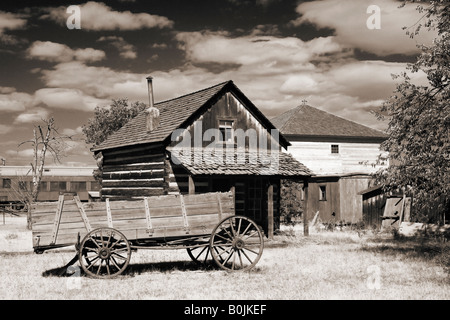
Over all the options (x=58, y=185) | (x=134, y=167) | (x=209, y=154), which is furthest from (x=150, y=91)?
(x=58, y=185)

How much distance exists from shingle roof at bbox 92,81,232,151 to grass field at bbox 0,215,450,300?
5.74 meters

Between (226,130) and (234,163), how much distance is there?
6.85ft

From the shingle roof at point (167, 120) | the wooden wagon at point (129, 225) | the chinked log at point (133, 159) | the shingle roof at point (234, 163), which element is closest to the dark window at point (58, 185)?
the shingle roof at point (167, 120)

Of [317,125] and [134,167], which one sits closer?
[134,167]

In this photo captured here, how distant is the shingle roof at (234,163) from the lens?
17.4 metres

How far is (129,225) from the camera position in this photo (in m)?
10.0

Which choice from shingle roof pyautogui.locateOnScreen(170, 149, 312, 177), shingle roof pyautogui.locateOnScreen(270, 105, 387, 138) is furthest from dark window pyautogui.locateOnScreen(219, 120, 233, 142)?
shingle roof pyautogui.locateOnScreen(270, 105, 387, 138)

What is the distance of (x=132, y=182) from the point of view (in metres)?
20.9

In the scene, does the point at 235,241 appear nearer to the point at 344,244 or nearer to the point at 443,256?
A: the point at 443,256

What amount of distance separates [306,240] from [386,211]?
Answer: 18.9 ft

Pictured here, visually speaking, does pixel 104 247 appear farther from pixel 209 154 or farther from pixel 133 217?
pixel 209 154

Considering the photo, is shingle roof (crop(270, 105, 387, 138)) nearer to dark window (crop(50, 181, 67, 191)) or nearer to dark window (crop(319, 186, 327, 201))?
dark window (crop(319, 186, 327, 201))

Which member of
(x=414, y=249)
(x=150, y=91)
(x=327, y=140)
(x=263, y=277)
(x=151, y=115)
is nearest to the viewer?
(x=263, y=277)

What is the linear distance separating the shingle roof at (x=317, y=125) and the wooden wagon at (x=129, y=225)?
2669 cm
